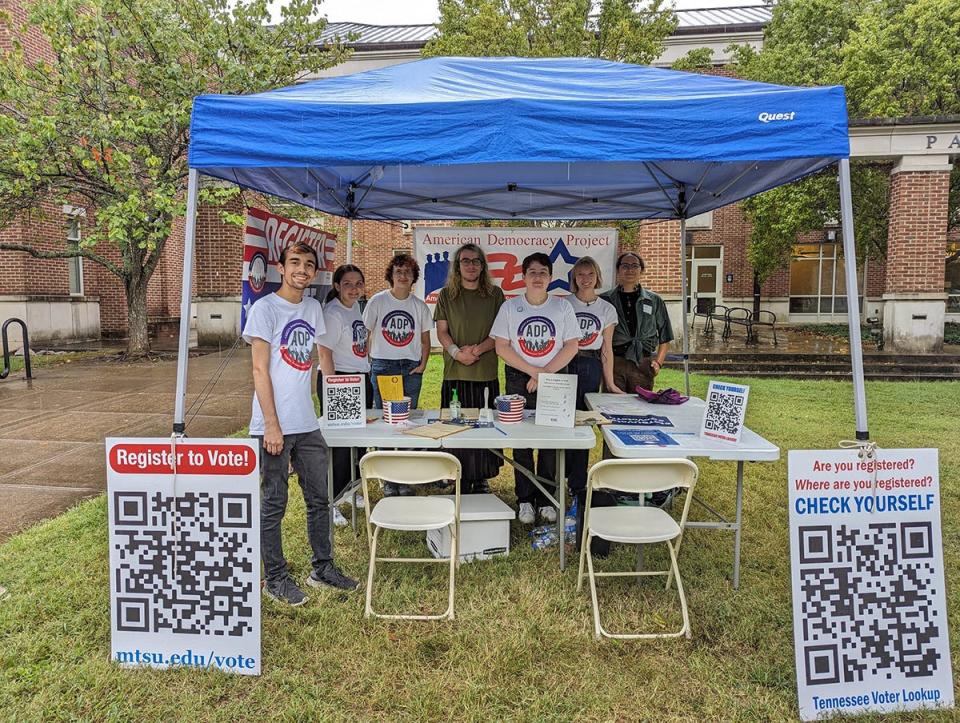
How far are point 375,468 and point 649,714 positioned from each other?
158 centimetres

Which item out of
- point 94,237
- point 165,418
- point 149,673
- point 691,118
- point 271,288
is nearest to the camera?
point 149,673

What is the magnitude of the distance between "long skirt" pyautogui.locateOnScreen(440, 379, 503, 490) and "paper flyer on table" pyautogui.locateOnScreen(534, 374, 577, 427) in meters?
0.83

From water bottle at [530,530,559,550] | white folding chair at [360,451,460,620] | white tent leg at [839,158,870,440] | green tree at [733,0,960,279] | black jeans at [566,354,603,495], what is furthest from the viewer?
green tree at [733,0,960,279]

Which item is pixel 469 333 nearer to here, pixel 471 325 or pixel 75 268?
pixel 471 325

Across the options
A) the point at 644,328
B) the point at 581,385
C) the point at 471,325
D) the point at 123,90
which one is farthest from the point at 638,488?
the point at 123,90

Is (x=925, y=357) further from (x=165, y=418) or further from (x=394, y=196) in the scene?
Result: (x=165, y=418)

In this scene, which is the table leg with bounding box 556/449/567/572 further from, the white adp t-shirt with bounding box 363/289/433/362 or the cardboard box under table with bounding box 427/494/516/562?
the white adp t-shirt with bounding box 363/289/433/362

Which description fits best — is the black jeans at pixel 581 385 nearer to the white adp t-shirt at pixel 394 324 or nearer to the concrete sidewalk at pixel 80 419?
the white adp t-shirt at pixel 394 324

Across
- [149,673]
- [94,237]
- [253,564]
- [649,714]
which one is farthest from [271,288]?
[94,237]

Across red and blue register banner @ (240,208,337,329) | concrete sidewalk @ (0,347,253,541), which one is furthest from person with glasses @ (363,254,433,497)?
concrete sidewalk @ (0,347,253,541)

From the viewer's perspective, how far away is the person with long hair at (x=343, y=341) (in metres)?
4.28

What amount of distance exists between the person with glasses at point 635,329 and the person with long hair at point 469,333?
106cm

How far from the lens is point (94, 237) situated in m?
9.31

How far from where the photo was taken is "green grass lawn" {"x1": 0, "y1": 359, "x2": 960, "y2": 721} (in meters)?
2.50
